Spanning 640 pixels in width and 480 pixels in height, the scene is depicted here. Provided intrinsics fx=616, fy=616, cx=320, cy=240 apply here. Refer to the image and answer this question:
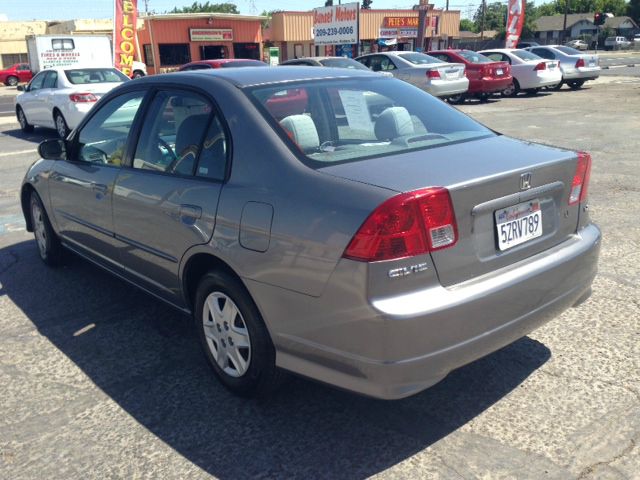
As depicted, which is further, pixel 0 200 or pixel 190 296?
pixel 0 200

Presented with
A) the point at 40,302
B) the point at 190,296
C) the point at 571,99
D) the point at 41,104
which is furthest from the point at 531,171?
the point at 571,99

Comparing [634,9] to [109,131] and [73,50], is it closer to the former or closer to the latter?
[73,50]

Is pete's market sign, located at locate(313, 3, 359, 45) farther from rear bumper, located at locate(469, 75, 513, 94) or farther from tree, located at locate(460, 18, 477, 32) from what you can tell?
tree, located at locate(460, 18, 477, 32)

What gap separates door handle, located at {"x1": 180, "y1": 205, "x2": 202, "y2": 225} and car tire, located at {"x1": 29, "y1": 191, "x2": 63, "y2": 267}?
2329mm

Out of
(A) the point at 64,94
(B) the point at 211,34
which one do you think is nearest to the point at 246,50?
(B) the point at 211,34

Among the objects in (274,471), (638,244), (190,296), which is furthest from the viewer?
(638,244)

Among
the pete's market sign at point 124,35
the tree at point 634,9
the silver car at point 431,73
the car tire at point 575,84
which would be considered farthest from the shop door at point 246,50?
the tree at point 634,9

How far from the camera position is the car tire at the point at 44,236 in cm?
517

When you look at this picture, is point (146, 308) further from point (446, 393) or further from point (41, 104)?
point (41, 104)

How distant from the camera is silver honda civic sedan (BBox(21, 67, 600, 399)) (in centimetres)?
247

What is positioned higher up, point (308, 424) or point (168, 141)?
point (168, 141)

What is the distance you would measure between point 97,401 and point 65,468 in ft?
1.80

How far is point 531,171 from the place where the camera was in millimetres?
2854

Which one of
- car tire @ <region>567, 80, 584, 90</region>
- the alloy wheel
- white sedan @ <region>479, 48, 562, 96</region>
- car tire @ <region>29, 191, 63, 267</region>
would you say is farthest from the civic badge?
car tire @ <region>567, 80, 584, 90</region>
